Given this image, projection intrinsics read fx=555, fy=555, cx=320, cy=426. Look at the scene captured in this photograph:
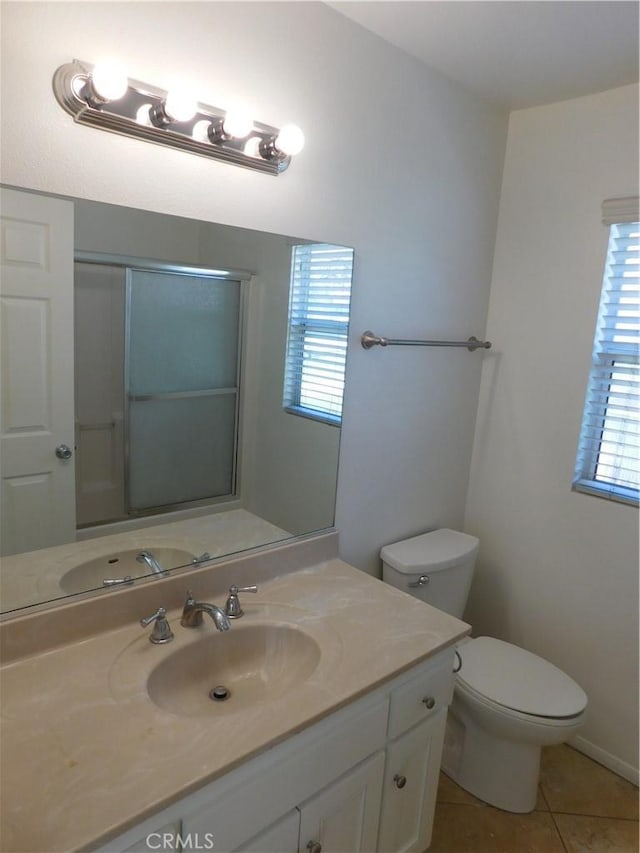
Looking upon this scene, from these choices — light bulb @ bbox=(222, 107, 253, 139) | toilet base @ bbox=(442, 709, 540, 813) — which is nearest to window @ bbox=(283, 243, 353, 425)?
light bulb @ bbox=(222, 107, 253, 139)

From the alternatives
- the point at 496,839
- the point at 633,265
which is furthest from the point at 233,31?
the point at 496,839

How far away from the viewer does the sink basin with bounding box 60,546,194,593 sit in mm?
1318

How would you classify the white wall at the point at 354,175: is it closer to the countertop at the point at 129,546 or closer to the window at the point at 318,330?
the window at the point at 318,330

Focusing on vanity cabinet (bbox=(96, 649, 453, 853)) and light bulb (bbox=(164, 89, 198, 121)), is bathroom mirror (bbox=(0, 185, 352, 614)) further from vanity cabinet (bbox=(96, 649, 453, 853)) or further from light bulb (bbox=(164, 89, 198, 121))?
vanity cabinet (bbox=(96, 649, 453, 853))

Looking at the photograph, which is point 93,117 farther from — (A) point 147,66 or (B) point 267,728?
(B) point 267,728

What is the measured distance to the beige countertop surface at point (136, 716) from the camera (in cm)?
88

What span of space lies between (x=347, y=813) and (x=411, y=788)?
0.94 feet

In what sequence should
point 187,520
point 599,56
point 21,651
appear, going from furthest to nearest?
point 599,56 → point 187,520 → point 21,651

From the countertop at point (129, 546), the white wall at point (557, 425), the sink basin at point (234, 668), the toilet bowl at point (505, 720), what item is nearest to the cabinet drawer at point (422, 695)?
the sink basin at point (234, 668)

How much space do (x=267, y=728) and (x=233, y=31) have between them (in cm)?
158

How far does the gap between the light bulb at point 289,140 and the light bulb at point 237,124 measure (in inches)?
3.0

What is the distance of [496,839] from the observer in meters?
1.81

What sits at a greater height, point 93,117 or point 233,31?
point 233,31

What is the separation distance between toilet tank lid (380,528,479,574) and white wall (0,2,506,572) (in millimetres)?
65
